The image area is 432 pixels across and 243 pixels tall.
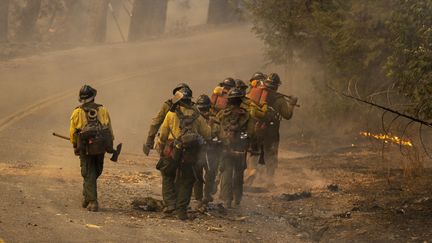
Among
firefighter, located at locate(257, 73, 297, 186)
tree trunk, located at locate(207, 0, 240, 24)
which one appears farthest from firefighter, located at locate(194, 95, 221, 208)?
tree trunk, located at locate(207, 0, 240, 24)

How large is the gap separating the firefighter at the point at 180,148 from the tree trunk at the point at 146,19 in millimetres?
29333

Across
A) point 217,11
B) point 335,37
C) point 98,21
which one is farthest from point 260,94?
point 217,11

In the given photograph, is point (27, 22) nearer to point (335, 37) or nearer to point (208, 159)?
point (335, 37)

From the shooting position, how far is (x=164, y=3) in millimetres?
43500

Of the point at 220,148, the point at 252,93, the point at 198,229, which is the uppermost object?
the point at 252,93

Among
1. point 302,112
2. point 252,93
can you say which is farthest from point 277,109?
point 302,112

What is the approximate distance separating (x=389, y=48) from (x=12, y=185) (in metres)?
10.0

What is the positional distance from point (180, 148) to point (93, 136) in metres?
1.23

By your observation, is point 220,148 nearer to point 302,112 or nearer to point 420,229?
point 420,229

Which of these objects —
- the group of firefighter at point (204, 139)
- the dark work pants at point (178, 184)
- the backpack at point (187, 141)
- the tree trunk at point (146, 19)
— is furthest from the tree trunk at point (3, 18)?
the backpack at point (187, 141)

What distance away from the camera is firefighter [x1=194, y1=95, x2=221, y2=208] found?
42.0ft

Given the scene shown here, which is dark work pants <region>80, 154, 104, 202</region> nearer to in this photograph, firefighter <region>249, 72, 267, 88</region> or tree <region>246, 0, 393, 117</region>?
firefighter <region>249, 72, 267, 88</region>

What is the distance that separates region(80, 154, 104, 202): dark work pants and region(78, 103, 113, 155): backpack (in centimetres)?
27

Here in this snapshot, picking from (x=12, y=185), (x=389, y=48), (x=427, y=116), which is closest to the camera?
(x=12, y=185)
